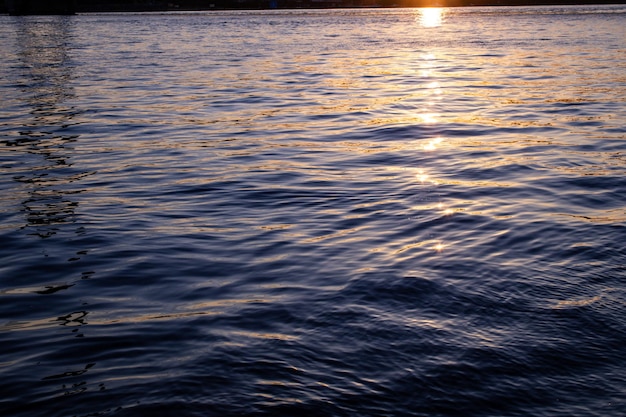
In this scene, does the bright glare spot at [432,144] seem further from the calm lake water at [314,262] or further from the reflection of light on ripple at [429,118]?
the reflection of light on ripple at [429,118]

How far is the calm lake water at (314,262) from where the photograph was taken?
17.1 ft

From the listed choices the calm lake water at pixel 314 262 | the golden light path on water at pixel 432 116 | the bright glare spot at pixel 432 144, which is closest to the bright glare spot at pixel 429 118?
the golden light path on water at pixel 432 116

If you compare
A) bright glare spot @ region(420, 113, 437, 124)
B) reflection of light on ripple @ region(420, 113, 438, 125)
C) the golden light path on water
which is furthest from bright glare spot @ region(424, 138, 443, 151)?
bright glare spot @ region(420, 113, 437, 124)

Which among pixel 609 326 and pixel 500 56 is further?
pixel 500 56

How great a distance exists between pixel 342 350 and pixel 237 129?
37.6 ft

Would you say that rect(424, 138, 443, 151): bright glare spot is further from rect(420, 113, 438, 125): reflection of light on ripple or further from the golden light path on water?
rect(420, 113, 438, 125): reflection of light on ripple

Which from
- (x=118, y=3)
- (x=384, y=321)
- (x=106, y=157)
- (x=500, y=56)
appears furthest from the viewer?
(x=118, y=3)

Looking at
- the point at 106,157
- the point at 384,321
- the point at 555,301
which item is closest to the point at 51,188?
the point at 106,157

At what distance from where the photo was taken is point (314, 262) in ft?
25.9

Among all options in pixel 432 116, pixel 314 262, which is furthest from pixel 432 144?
pixel 314 262

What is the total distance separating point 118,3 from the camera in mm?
187375

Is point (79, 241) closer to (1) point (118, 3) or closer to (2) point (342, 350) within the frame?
(2) point (342, 350)

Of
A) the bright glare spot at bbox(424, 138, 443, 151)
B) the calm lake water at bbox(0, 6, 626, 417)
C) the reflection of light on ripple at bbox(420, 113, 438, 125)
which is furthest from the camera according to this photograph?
the reflection of light on ripple at bbox(420, 113, 438, 125)

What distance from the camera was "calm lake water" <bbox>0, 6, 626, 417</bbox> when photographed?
5.20 metres
